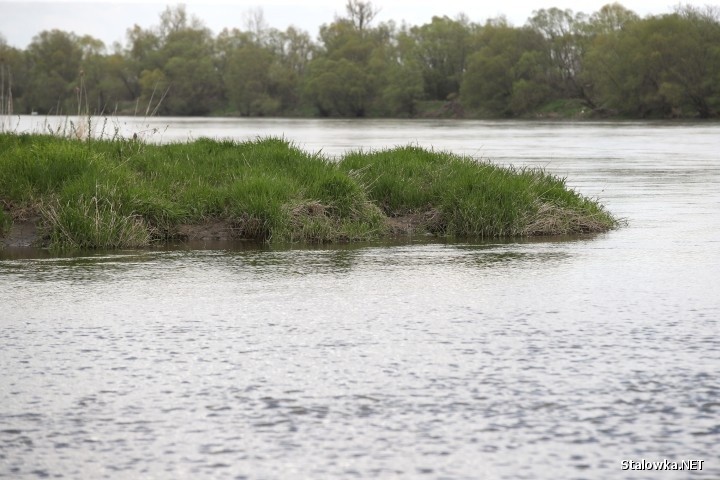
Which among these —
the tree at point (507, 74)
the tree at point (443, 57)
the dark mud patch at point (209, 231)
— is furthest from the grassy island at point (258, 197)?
the tree at point (443, 57)

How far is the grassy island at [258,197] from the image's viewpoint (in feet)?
45.8

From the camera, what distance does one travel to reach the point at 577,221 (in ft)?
50.9

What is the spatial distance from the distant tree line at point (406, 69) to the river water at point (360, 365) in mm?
85149

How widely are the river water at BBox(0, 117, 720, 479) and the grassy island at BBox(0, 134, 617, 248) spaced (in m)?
1.27

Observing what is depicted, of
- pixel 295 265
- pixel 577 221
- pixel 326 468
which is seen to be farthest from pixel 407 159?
pixel 326 468

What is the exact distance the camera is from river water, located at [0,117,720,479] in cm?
525

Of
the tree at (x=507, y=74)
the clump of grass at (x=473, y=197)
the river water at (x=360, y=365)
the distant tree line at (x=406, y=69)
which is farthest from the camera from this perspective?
the tree at (x=507, y=74)

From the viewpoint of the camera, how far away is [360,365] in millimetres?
7074

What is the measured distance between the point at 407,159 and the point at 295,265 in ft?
17.9

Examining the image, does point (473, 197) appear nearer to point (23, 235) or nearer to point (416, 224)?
point (416, 224)

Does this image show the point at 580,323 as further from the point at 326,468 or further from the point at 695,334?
the point at 326,468

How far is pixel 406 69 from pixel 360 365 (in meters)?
120

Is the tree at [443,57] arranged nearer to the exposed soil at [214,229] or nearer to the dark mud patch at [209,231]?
the exposed soil at [214,229]

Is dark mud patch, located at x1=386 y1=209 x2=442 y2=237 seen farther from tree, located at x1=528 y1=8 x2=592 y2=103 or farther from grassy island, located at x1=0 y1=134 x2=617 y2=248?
tree, located at x1=528 y1=8 x2=592 y2=103
